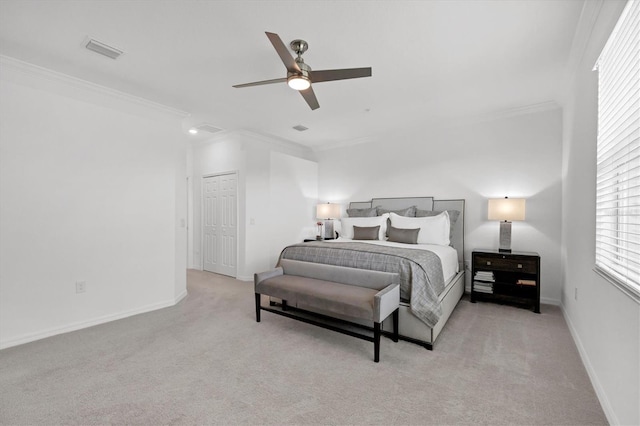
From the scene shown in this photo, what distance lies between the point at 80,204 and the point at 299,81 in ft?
8.89

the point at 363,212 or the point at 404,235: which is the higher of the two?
the point at 363,212

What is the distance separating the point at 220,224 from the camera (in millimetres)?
5395

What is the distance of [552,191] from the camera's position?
3717 millimetres

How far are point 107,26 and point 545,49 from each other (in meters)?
3.65

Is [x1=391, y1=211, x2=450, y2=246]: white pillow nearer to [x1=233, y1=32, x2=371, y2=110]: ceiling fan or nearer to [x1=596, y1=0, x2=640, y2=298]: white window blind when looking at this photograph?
[x1=596, y1=0, x2=640, y2=298]: white window blind

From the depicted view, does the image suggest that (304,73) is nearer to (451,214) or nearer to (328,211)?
(451,214)

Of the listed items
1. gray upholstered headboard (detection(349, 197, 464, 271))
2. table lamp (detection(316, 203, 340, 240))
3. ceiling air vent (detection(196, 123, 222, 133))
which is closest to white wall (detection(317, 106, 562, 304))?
gray upholstered headboard (detection(349, 197, 464, 271))

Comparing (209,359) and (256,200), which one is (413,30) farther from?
(256,200)

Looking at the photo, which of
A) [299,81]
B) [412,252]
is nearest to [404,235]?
[412,252]

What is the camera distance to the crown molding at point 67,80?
257cm

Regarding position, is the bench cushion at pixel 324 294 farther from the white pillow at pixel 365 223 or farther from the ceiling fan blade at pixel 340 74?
the ceiling fan blade at pixel 340 74

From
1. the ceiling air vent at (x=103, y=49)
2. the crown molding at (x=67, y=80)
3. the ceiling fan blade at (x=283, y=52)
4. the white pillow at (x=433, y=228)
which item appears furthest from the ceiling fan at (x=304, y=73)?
the white pillow at (x=433, y=228)

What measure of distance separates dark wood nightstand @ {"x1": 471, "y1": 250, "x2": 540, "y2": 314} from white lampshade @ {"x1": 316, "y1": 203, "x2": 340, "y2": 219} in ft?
8.33

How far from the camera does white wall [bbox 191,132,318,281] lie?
4945 mm
